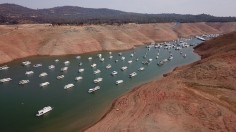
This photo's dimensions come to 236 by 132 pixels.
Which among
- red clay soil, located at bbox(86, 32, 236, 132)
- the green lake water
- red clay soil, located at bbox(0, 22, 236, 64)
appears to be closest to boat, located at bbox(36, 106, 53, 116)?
the green lake water

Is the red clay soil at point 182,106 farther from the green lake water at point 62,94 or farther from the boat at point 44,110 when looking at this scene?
the boat at point 44,110

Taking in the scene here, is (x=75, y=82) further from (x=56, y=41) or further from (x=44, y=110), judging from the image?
(x=56, y=41)

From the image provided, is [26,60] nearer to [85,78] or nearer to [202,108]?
[85,78]

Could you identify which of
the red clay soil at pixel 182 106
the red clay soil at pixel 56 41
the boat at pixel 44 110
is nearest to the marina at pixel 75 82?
the boat at pixel 44 110

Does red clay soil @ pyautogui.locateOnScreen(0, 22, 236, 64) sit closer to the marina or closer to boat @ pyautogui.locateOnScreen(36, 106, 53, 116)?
the marina

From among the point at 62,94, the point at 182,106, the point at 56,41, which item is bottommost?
the point at 62,94

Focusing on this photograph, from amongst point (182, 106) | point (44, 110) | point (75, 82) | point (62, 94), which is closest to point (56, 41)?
point (75, 82)

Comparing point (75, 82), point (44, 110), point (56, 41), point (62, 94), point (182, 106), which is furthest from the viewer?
point (56, 41)
